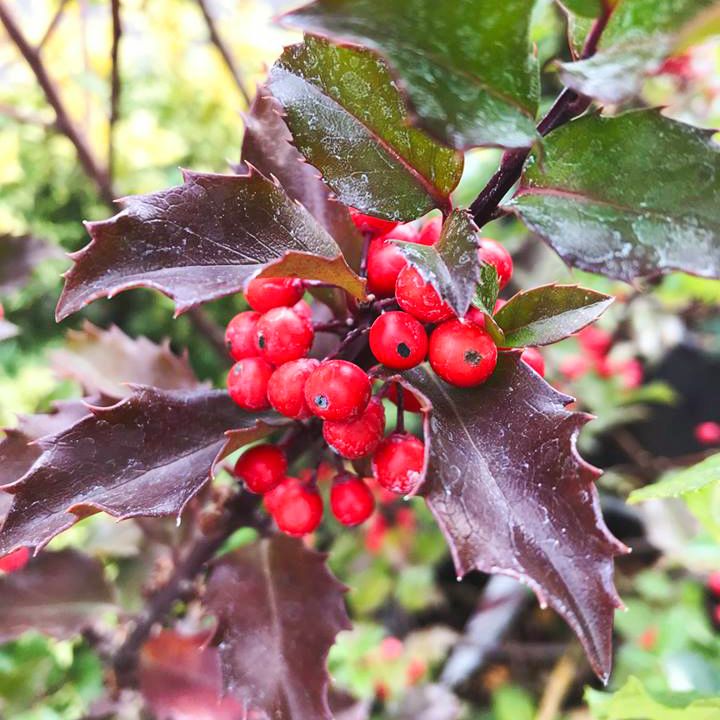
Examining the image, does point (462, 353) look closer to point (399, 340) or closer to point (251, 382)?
point (399, 340)

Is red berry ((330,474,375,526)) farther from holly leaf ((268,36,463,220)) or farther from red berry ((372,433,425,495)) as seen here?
holly leaf ((268,36,463,220))

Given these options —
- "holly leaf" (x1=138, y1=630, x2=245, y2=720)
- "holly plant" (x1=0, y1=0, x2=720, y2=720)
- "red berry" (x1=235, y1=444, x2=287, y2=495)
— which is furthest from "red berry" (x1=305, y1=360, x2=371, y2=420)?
"holly leaf" (x1=138, y1=630, x2=245, y2=720)

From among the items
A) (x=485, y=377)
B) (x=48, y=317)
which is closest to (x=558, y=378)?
(x=48, y=317)

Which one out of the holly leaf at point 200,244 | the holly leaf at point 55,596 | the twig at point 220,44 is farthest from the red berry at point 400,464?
the twig at point 220,44

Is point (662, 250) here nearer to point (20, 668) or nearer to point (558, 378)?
point (20, 668)

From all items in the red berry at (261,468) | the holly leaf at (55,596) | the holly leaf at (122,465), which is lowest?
the holly leaf at (55,596)

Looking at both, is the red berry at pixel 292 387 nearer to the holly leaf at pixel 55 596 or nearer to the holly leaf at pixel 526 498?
the holly leaf at pixel 526 498
